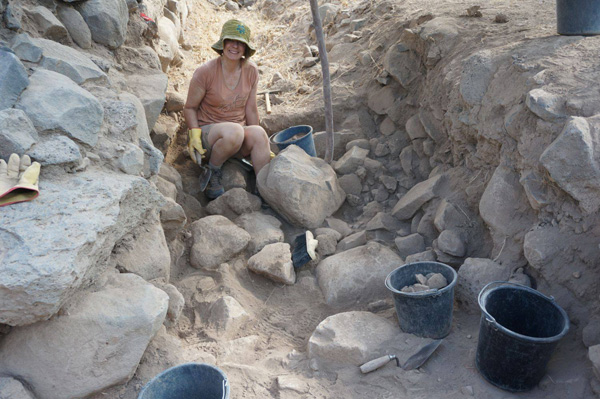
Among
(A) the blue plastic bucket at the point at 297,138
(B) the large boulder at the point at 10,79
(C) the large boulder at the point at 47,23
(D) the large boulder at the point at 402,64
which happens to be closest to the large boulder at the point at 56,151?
(B) the large boulder at the point at 10,79

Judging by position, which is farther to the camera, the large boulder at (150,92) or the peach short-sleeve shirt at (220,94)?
→ the peach short-sleeve shirt at (220,94)

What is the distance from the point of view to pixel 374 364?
2.64 m

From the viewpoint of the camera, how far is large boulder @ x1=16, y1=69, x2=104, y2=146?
2574 millimetres

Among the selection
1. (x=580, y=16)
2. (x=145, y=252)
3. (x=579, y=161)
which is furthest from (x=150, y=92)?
(x=580, y=16)

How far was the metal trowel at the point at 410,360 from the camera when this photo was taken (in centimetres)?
Result: 264

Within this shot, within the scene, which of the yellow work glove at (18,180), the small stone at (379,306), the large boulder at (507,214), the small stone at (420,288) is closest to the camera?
the yellow work glove at (18,180)

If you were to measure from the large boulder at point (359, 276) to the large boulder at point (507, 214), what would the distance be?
2.15 ft

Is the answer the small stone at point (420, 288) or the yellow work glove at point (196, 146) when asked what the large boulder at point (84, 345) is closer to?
the small stone at point (420, 288)

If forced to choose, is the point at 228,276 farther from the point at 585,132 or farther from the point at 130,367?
the point at 585,132

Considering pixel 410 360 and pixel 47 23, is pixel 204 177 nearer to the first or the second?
pixel 47 23

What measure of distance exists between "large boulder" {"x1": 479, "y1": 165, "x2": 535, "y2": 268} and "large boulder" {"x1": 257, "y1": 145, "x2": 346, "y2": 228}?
49.9 inches

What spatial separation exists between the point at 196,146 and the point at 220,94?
50cm

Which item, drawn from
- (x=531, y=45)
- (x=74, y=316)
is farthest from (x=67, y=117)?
(x=531, y=45)

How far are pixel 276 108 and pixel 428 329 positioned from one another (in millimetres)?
3083
